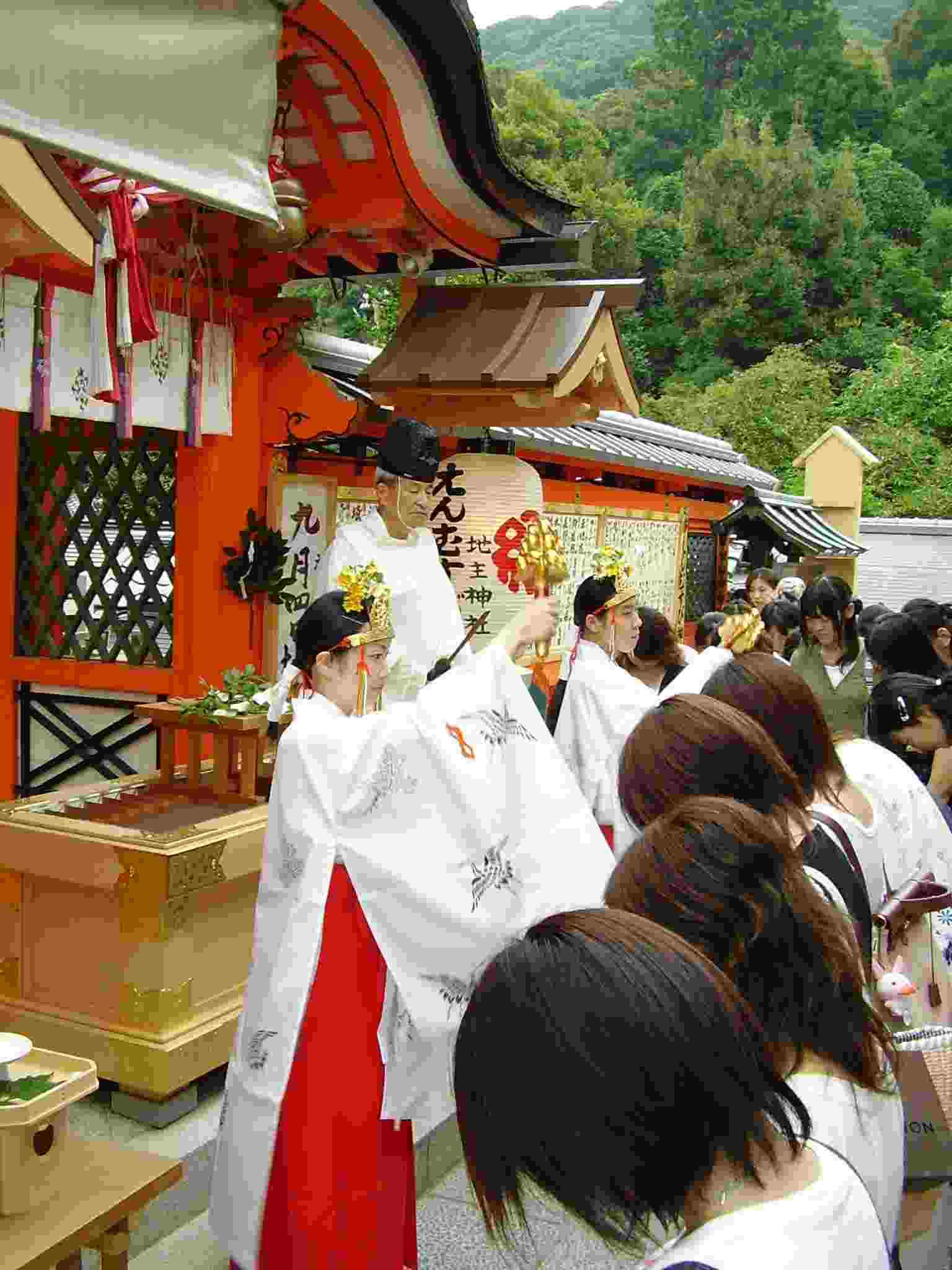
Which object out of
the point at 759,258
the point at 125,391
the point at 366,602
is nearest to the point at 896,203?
the point at 759,258

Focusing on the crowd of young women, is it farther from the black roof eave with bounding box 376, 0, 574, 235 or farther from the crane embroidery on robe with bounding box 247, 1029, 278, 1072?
the black roof eave with bounding box 376, 0, 574, 235

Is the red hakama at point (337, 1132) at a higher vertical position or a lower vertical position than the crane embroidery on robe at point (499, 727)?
lower

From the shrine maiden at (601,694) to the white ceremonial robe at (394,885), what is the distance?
2.32m

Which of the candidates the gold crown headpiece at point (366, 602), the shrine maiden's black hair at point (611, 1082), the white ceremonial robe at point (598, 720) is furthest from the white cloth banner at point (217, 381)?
the shrine maiden's black hair at point (611, 1082)

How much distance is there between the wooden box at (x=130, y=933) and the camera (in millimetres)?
4531

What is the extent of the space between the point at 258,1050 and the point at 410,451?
2.98 metres

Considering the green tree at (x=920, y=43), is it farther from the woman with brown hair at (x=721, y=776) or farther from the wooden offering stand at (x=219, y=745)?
the woman with brown hair at (x=721, y=776)

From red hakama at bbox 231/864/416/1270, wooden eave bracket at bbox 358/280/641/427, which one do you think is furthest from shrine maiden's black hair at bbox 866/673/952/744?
wooden eave bracket at bbox 358/280/641/427

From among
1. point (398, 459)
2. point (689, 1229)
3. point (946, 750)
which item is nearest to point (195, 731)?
point (398, 459)

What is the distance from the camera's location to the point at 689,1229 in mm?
1317

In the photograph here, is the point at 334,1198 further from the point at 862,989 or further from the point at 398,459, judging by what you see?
the point at 398,459

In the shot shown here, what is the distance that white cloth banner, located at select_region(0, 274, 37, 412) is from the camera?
5004 mm

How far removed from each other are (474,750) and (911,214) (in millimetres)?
49645

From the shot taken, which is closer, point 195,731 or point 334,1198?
point 334,1198
